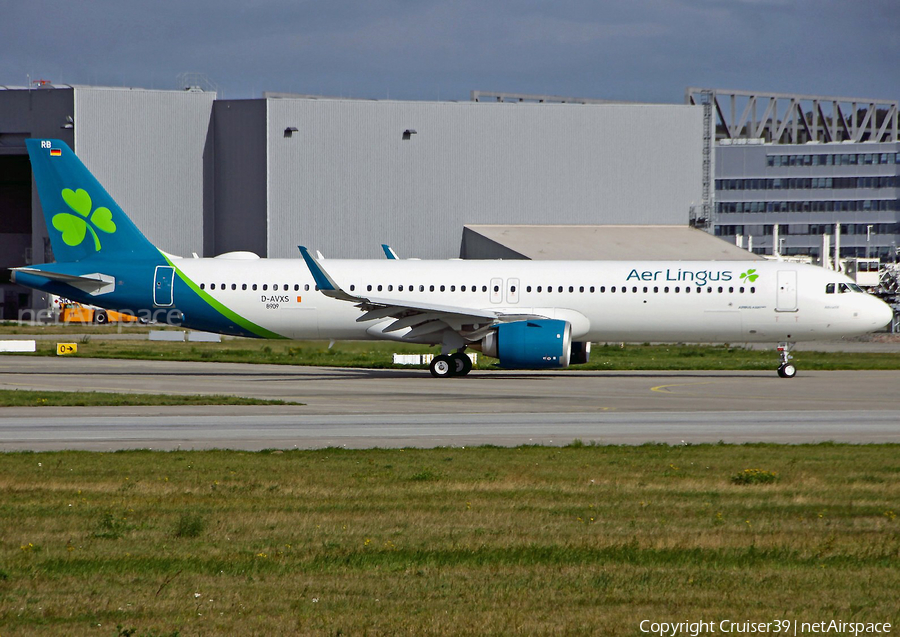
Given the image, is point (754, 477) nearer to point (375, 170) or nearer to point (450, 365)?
point (450, 365)

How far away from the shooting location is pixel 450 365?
114 ft

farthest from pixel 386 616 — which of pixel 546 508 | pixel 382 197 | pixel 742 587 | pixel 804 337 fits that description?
pixel 382 197

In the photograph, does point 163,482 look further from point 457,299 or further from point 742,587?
point 457,299

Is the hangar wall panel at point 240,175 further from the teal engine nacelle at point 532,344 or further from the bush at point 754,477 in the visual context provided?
the bush at point 754,477

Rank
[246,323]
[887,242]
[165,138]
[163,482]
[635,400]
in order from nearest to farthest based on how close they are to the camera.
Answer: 1. [163,482]
2. [635,400]
3. [246,323]
4. [165,138]
5. [887,242]

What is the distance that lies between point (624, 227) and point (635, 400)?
50842mm

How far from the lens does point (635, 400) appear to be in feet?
87.9

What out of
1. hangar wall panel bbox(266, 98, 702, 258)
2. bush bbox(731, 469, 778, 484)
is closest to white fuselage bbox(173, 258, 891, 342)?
bush bbox(731, 469, 778, 484)

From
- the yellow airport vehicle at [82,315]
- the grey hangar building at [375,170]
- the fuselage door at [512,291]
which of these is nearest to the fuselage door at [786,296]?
the fuselage door at [512,291]

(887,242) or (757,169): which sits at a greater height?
(757,169)

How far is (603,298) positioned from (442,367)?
236 inches

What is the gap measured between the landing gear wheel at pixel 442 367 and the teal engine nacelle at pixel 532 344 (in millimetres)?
2605

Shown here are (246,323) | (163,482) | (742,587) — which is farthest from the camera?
(246,323)
